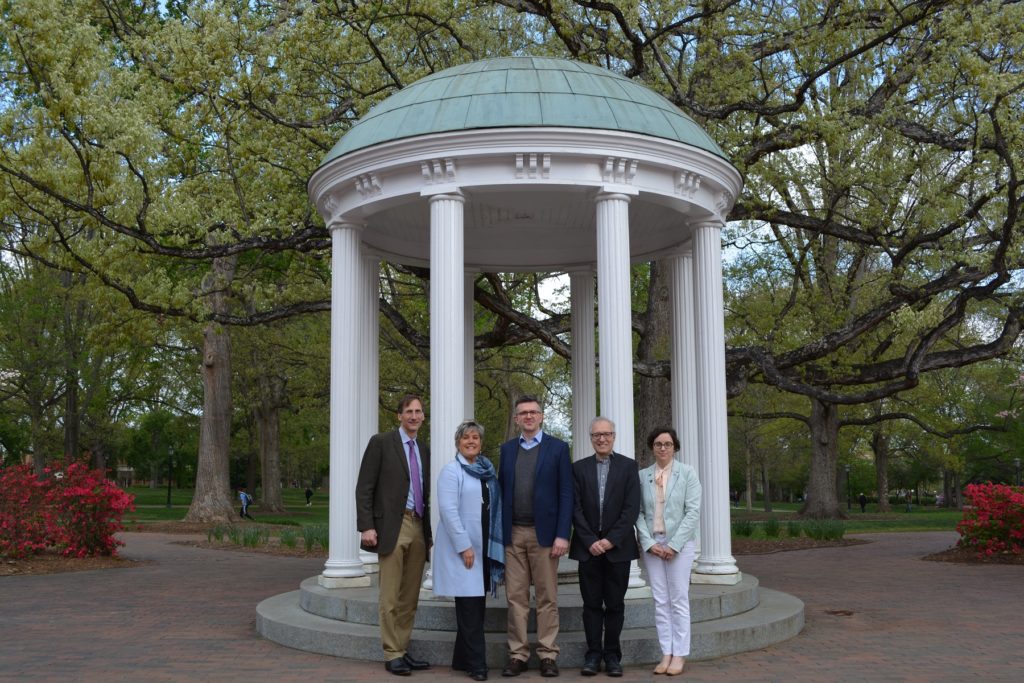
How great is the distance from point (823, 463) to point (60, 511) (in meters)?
22.8

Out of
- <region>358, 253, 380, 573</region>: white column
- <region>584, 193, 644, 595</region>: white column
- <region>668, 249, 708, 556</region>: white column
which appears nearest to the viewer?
<region>584, 193, 644, 595</region>: white column

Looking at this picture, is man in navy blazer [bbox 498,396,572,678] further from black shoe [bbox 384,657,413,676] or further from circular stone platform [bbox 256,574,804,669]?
black shoe [bbox 384,657,413,676]

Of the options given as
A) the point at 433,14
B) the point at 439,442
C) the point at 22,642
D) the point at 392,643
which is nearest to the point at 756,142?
the point at 433,14

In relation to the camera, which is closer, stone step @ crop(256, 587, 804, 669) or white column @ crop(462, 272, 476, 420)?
stone step @ crop(256, 587, 804, 669)

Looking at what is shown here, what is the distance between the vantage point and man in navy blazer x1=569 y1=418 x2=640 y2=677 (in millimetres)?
6859

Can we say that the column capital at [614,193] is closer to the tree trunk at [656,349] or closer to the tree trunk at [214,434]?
the tree trunk at [656,349]

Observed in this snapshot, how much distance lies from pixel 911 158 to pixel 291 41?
10.1m

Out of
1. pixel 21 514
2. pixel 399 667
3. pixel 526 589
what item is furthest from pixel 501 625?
pixel 21 514

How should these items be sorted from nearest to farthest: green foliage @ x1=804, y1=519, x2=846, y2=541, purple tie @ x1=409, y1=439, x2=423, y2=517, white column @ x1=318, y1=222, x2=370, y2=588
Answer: purple tie @ x1=409, y1=439, x2=423, y2=517
white column @ x1=318, y1=222, x2=370, y2=588
green foliage @ x1=804, y1=519, x2=846, y2=541

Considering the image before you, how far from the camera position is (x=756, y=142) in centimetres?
1523

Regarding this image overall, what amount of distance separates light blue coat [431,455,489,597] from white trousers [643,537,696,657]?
1338mm

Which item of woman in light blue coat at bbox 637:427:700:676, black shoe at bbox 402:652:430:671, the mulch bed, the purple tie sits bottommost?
the mulch bed

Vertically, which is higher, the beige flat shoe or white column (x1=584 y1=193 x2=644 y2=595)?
white column (x1=584 y1=193 x2=644 y2=595)

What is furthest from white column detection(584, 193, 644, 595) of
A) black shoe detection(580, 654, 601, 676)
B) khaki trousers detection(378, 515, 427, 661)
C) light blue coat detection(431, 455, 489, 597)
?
khaki trousers detection(378, 515, 427, 661)
